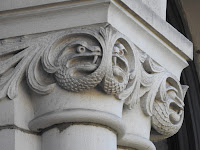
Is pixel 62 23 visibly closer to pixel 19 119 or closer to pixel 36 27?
pixel 36 27

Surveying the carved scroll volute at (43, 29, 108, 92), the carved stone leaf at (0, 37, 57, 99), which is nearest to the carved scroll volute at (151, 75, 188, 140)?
the carved scroll volute at (43, 29, 108, 92)

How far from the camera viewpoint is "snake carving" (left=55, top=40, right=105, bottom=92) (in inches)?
107

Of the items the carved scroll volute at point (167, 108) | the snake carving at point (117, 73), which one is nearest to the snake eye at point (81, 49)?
the snake carving at point (117, 73)

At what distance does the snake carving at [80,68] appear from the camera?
2.73 metres

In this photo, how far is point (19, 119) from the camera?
2.76 meters

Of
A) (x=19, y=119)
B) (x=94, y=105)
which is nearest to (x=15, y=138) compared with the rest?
(x=19, y=119)

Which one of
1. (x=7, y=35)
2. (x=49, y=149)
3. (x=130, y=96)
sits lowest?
(x=49, y=149)

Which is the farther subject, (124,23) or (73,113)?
(124,23)

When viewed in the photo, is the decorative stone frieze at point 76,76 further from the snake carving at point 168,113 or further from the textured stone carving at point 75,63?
the snake carving at point 168,113

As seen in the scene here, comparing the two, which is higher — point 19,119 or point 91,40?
point 91,40

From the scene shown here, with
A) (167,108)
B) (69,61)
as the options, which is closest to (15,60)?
(69,61)

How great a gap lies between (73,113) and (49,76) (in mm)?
161

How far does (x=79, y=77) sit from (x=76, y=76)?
1 centimetres

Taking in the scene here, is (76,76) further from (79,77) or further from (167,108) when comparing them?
(167,108)
